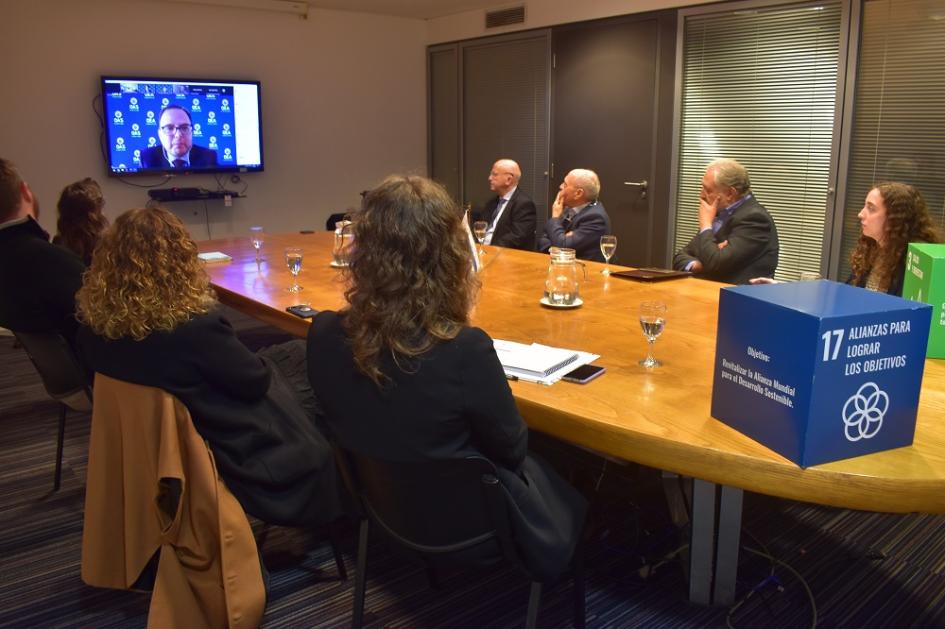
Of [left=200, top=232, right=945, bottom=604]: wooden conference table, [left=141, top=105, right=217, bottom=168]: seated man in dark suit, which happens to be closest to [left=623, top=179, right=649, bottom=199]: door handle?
[left=200, top=232, right=945, bottom=604]: wooden conference table

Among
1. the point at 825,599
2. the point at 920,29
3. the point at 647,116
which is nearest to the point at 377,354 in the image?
the point at 825,599

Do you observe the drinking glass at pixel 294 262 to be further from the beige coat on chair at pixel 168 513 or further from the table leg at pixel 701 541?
the table leg at pixel 701 541

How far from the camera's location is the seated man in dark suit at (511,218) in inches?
190

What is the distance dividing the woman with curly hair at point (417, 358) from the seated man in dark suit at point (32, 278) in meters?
1.60

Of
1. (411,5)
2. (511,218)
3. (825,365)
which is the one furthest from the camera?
(411,5)

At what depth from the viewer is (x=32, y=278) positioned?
2709 millimetres

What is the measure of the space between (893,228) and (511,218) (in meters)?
2.51

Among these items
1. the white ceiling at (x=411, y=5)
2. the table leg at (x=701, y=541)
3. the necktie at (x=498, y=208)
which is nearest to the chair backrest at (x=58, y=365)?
the table leg at (x=701, y=541)

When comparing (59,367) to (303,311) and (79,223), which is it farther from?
(303,311)

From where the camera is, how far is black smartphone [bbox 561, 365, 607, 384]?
6.07ft

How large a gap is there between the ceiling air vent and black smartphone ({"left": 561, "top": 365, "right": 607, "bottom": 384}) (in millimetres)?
5358

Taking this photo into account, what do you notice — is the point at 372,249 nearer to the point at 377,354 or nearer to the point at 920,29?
the point at 377,354

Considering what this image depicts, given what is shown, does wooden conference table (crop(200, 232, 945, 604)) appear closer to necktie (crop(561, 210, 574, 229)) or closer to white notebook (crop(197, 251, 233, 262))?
white notebook (crop(197, 251, 233, 262))

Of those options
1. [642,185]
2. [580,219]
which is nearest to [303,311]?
[580,219]
